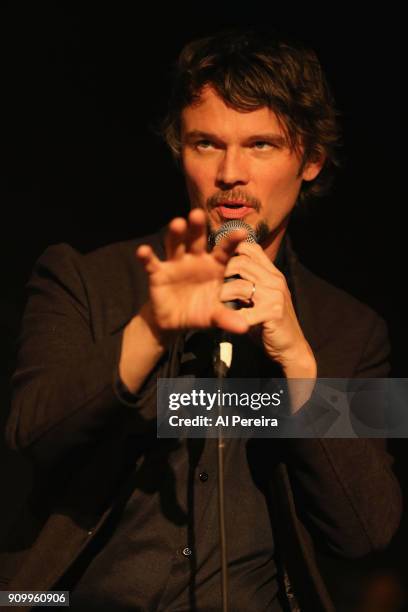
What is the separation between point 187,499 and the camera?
150 centimetres

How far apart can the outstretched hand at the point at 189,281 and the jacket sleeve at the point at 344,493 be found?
39 centimetres

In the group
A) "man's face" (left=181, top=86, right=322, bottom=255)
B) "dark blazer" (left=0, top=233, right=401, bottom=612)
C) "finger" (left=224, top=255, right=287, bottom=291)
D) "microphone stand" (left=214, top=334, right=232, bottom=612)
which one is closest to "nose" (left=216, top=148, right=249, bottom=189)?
"man's face" (left=181, top=86, right=322, bottom=255)

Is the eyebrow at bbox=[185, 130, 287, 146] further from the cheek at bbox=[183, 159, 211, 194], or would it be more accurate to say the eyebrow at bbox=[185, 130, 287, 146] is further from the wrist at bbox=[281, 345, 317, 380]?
→ the wrist at bbox=[281, 345, 317, 380]

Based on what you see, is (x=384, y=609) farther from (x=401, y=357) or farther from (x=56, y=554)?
(x=56, y=554)

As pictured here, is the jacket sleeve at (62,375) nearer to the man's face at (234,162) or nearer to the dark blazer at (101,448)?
the dark blazer at (101,448)

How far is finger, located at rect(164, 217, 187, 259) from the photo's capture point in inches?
43.0

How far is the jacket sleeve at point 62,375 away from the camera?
1261mm

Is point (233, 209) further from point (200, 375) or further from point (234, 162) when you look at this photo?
point (200, 375)

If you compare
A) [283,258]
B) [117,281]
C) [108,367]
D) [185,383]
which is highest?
[283,258]

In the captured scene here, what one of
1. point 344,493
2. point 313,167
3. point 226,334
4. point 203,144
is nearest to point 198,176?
point 203,144

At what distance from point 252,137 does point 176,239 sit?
58 centimetres

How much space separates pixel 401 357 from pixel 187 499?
1.06 m

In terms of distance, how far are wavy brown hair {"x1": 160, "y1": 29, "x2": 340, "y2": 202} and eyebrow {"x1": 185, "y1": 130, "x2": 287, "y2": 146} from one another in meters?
0.03

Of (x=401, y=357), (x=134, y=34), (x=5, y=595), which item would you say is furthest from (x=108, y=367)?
(x=401, y=357)
